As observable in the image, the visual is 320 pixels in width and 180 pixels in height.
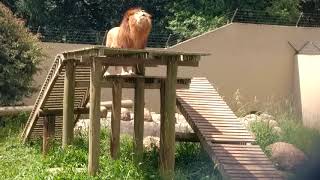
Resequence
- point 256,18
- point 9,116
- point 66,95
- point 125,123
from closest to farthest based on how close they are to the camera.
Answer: point 66,95, point 125,123, point 9,116, point 256,18

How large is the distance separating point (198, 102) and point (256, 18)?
1169 cm

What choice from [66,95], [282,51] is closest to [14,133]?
[66,95]

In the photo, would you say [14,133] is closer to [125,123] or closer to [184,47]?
[125,123]

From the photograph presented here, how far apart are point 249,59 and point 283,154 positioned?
794 cm

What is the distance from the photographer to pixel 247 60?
53.2ft

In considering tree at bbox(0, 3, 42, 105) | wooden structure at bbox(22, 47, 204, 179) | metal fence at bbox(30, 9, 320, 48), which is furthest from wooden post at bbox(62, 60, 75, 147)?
metal fence at bbox(30, 9, 320, 48)

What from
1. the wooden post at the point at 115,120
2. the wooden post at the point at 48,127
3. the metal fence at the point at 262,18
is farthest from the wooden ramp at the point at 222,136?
the metal fence at the point at 262,18

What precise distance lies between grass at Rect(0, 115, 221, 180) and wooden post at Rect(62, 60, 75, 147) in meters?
0.16

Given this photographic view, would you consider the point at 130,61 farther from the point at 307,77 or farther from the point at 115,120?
the point at 307,77

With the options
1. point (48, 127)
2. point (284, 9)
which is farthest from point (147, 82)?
point (284, 9)

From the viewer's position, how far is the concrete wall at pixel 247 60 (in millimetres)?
15828

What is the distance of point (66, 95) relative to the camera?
8523mm

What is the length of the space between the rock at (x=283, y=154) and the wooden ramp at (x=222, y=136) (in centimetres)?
58

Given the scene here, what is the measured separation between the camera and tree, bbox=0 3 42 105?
11.9 metres
